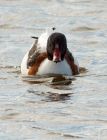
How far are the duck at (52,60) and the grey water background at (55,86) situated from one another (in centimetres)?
27

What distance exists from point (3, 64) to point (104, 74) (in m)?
2.20

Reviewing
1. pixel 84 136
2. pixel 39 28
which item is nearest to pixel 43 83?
pixel 84 136

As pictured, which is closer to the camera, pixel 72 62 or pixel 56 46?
pixel 56 46

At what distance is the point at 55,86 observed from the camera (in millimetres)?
13562

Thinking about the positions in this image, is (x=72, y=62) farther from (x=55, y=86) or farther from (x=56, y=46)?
(x=55, y=86)

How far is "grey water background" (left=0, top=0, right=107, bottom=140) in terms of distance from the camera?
10.5 m

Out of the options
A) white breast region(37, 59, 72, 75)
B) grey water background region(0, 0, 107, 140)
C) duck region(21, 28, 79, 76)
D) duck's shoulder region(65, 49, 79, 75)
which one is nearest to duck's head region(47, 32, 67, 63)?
duck region(21, 28, 79, 76)

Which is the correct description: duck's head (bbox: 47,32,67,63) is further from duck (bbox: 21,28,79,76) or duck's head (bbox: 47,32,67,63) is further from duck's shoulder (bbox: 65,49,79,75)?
duck's shoulder (bbox: 65,49,79,75)

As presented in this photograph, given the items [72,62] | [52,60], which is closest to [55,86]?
[52,60]

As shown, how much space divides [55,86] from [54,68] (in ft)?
3.54

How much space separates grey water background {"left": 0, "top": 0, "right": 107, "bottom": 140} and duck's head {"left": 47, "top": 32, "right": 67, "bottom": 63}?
1.95ft

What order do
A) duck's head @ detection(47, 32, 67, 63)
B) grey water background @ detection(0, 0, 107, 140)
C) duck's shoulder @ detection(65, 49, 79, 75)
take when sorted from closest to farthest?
grey water background @ detection(0, 0, 107, 140) < duck's head @ detection(47, 32, 67, 63) < duck's shoulder @ detection(65, 49, 79, 75)

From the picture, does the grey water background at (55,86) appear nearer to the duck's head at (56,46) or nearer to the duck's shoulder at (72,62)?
the duck's shoulder at (72,62)

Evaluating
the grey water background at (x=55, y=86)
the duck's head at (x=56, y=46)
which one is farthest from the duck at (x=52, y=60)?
the grey water background at (x=55, y=86)
